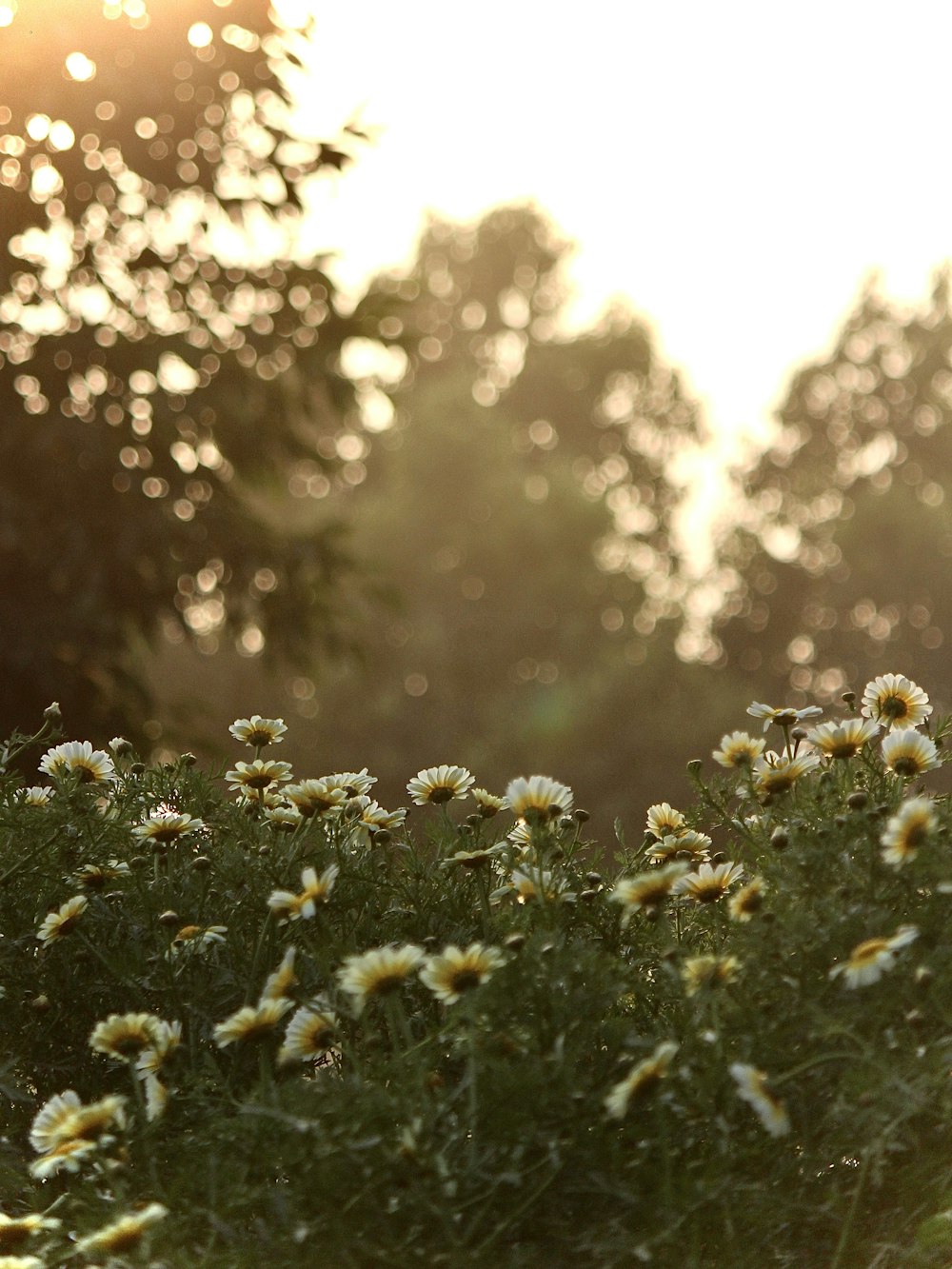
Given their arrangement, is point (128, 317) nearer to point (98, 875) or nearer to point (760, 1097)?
point (98, 875)

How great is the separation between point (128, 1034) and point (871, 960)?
48.3 inches

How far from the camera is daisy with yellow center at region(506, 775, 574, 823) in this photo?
9.17 feet

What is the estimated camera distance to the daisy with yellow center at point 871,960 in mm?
2166

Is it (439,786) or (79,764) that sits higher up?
(79,764)

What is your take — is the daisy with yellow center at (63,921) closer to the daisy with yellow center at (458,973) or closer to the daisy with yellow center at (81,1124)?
the daisy with yellow center at (81,1124)

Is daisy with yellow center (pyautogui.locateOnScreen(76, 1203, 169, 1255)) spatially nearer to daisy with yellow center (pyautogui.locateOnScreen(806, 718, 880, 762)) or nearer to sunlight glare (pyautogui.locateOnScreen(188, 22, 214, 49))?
daisy with yellow center (pyautogui.locateOnScreen(806, 718, 880, 762))

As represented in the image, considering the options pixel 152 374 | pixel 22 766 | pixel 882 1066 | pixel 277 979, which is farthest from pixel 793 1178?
pixel 152 374

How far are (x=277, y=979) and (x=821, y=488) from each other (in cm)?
3478

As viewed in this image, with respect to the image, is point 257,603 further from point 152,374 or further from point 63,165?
→ point 63,165

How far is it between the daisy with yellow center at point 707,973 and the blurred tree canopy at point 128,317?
21.1 feet

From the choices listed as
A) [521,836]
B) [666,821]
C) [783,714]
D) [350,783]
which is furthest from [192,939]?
[783,714]

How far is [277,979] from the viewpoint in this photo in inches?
97.5

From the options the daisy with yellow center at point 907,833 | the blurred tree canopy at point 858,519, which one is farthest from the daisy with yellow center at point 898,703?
the blurred tree canopy at point 858,519

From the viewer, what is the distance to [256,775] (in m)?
3.41
